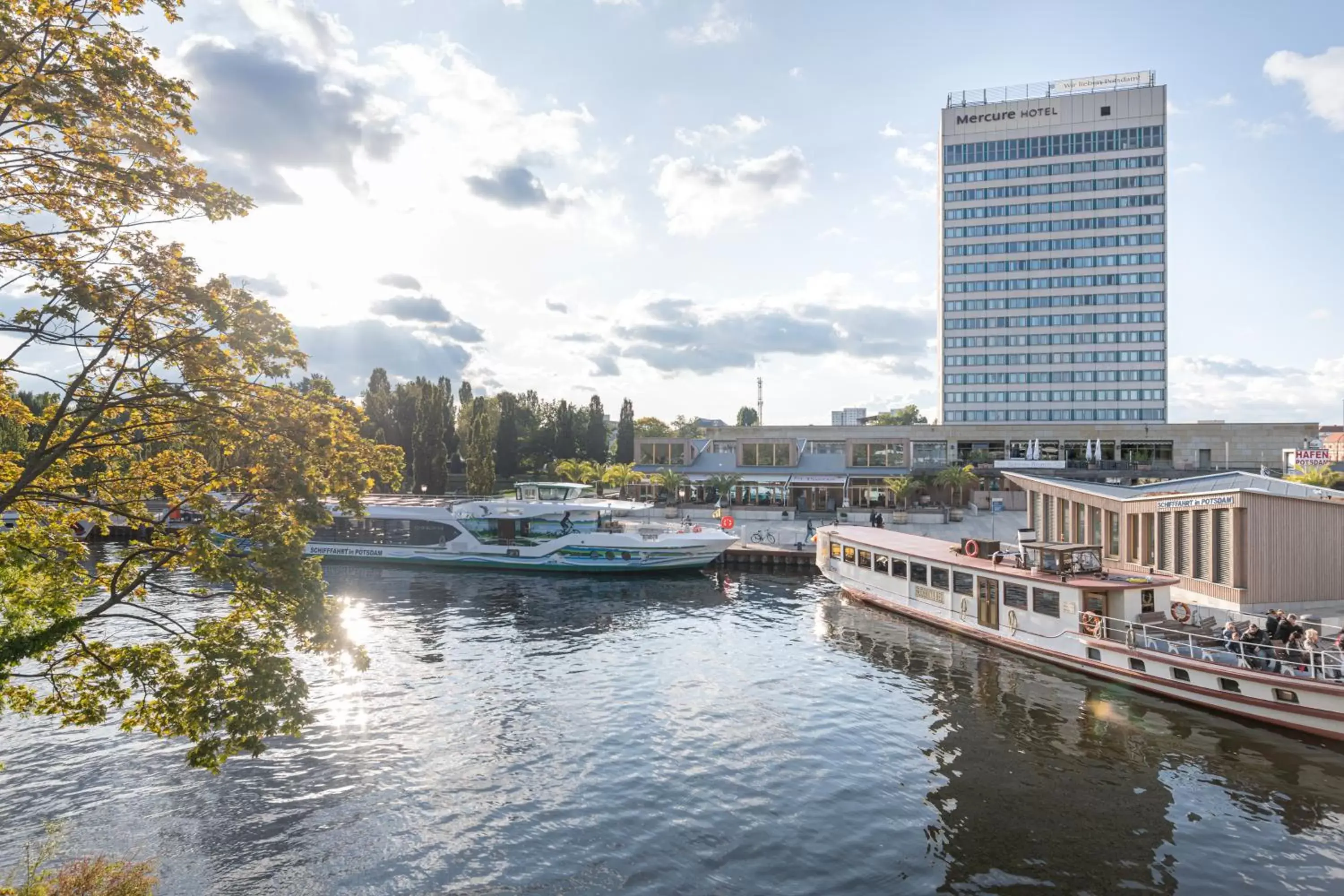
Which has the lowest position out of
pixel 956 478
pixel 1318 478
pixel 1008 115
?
pixel 956 478

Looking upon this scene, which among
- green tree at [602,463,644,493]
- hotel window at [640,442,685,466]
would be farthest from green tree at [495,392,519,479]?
green tree at [602,463,644,493]

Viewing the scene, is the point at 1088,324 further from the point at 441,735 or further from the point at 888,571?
the point at 441,735

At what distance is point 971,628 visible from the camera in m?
30.7

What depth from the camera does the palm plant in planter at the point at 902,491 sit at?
64.4m

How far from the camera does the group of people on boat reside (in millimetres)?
20500

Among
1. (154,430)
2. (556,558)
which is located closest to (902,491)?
(556,558)

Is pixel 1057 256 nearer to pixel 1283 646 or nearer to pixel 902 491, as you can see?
pixel 902 491

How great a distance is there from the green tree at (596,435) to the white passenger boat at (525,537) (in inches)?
2303

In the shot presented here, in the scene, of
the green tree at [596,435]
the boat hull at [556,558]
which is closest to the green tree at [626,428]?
the green tree at [596,435]

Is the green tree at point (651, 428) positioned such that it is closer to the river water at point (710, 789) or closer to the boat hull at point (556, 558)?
the boat hull at point (556, 558)

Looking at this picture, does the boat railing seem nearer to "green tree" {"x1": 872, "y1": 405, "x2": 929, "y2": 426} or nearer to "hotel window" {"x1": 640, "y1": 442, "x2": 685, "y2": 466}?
"hotel window" {"x1": 640, "y1": 442, "x2": 685, "y2": 466}

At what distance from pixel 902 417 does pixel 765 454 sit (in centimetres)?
9613

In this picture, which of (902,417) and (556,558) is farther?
(902,417)

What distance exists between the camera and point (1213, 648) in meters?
23.0
